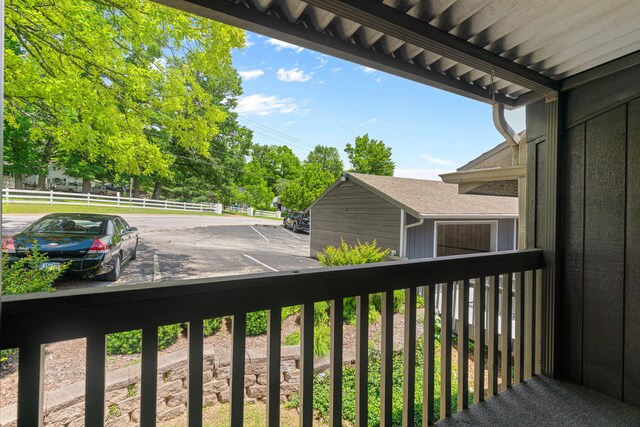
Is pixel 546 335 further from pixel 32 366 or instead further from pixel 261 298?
pixel 32 366

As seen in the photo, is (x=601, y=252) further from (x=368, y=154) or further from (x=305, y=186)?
(x=305, y=186)

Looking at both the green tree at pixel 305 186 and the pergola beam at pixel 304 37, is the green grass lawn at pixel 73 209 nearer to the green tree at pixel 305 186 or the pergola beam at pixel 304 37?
the green tree at pixel 305 186

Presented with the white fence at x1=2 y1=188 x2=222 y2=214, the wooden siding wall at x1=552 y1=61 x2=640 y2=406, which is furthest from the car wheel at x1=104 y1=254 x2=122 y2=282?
the wooden siding wall at x1=552 y1=61 x2=640 y2=406

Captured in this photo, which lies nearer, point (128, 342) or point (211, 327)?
point (128, 342)

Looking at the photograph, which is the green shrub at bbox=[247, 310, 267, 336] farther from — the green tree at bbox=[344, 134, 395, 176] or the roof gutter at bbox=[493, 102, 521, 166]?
the roof gutter at bbox=[493, 102, 521, 166]

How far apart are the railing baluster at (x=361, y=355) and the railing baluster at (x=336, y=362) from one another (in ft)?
0.26

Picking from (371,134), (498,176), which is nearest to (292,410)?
(498,176)

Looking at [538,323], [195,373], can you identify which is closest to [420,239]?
[538,323]

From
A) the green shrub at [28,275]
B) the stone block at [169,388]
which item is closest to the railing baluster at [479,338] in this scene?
the stone block at [169,388]

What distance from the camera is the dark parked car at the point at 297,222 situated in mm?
7792

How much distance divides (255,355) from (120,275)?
1.99 meters

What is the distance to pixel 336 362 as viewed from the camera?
1.14 m

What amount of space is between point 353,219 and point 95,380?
7797 mm

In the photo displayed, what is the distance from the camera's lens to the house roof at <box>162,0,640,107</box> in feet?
3.62
